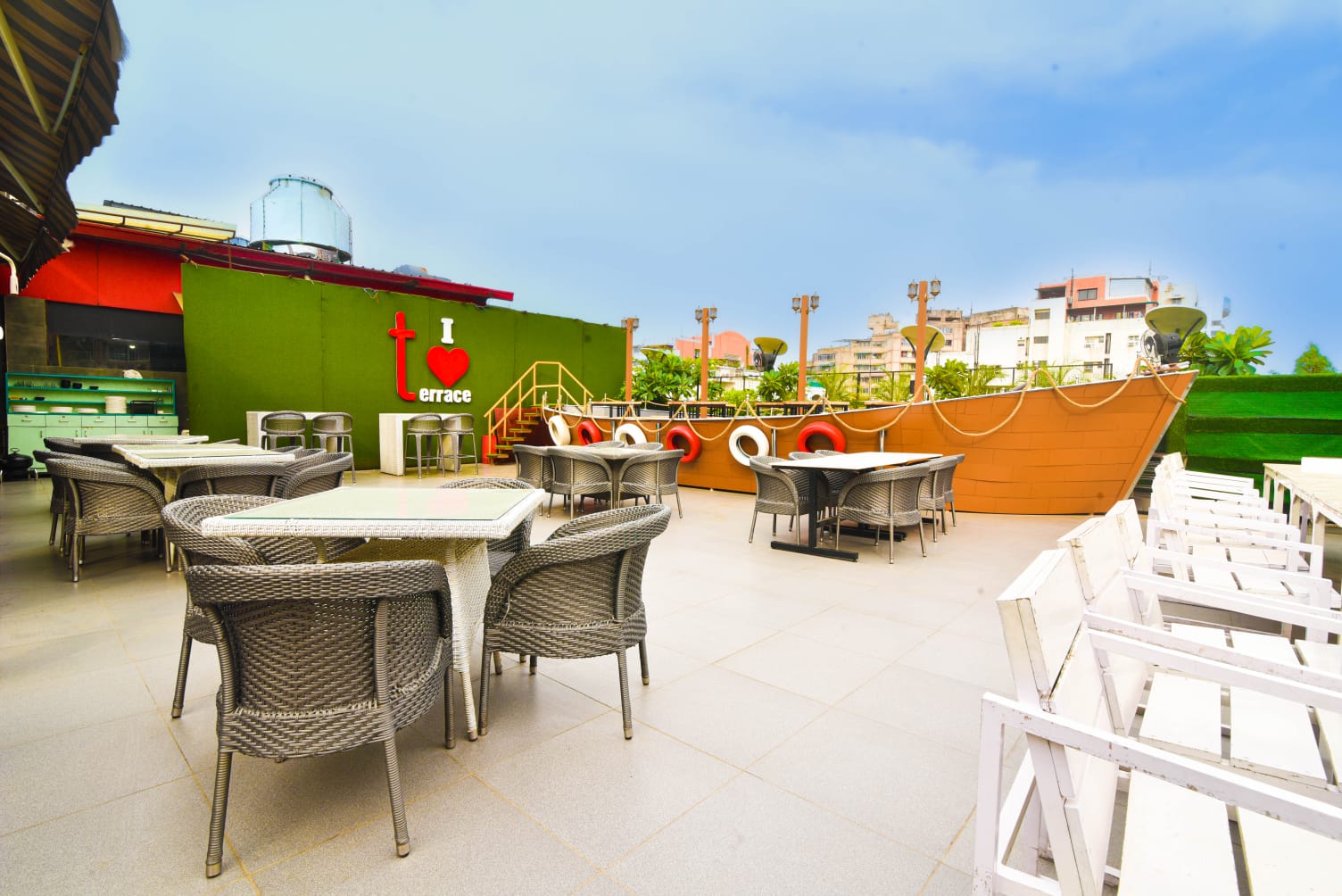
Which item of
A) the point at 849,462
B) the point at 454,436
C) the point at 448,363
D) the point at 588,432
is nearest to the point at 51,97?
the point at 849,462

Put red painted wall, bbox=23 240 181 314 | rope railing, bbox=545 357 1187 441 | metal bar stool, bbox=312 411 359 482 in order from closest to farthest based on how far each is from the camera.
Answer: rope railing, bbox=545 357 1187 441 < metal bar stool, bbox=312 411 359 482 < red painted wall, bbox=23 240 181 314

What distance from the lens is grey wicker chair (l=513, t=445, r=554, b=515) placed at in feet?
21.2

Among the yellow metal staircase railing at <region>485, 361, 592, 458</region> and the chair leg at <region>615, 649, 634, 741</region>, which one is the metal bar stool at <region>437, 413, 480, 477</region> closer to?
the yellow metal staircase railing at <region>485, 361, 592, 458</region>

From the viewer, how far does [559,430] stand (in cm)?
1074

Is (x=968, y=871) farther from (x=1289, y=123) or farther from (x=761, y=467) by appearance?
(x=1289, y=123)

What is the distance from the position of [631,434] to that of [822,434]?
10.3 ft

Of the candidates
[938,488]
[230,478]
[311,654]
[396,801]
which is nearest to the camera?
[311,654]

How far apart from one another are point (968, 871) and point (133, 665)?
3330mm

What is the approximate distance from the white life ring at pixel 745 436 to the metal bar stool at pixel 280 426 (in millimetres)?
6292

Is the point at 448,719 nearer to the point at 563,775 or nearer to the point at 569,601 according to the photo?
the point at 563,775

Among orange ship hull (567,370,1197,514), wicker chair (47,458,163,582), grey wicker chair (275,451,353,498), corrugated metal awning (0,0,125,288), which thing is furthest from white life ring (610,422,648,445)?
corrugated metal awning (0,0,125,288)

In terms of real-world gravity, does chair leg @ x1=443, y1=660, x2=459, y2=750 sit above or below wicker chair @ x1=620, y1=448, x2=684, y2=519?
below

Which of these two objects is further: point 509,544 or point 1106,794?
point 509,544

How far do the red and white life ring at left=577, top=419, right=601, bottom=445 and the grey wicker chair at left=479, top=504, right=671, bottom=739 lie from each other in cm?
799
